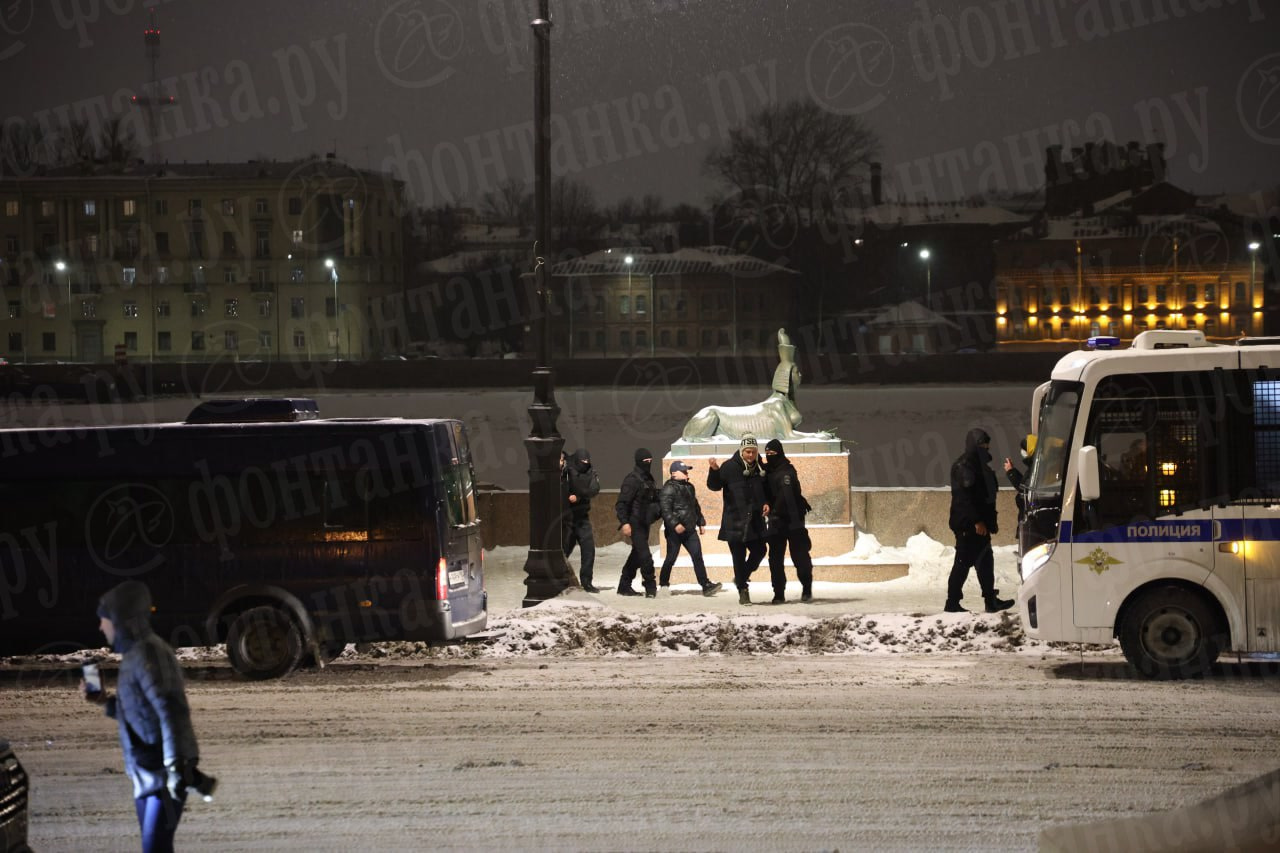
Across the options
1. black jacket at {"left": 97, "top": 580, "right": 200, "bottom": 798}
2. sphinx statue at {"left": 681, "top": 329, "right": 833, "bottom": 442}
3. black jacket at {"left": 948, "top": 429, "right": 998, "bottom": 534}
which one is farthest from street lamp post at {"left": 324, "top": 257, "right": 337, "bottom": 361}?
black jacket at {"left": 97, "top": 580, "right": 200, "bottom": 798}

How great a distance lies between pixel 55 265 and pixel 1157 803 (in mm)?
106994

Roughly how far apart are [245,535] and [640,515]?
230 inches

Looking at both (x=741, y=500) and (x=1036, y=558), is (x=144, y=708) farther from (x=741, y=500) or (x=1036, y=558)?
(x=741, y=500)

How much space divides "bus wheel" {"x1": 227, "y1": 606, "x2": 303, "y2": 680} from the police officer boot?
656 centimetres

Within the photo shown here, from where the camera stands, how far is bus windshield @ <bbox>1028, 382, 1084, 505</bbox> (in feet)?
39.2

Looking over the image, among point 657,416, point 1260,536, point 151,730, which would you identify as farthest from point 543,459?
point 657,416

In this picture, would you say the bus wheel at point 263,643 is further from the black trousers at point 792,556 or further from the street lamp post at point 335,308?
the street lamp post at point 335,308

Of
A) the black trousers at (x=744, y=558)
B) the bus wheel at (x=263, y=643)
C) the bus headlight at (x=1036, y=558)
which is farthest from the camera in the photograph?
the black trousers at (x=744, y=558)

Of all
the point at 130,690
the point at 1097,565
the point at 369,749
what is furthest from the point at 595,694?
the point at 130,690

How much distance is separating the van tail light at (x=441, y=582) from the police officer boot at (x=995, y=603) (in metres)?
5.53

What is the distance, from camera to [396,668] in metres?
13.1

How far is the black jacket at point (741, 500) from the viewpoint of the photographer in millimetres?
16531

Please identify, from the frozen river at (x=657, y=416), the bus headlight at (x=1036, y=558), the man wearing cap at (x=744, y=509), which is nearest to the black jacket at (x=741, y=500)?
the man wearing cap at (x=744, y=509)

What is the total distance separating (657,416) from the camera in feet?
167
